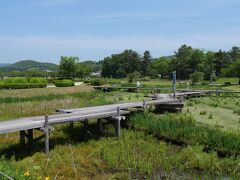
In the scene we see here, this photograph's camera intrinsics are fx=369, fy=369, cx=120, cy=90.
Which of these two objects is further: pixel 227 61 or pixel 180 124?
pixel 227 61

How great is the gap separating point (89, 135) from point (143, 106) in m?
4.50

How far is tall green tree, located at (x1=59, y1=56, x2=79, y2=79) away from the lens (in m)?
69.9

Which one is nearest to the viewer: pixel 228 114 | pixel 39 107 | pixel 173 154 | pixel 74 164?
pixel 74 164

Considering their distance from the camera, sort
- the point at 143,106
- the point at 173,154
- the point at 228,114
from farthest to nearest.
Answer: the point at 228,114, the point at 143,106, the point at 173,154

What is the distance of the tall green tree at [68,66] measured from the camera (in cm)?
6988

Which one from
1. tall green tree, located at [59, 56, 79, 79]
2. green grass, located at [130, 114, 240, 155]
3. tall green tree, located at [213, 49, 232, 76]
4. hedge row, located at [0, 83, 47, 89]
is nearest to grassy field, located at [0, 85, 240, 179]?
green grass, located at [130, 114, 240, 155]

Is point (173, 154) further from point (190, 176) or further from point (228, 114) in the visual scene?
point (228, 114)

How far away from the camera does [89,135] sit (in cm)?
1542

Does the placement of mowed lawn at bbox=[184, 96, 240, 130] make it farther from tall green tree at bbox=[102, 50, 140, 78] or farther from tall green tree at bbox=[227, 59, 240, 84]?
tall green tree at bbox=[102, 50, 140, 78]

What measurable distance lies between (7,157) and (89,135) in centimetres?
428

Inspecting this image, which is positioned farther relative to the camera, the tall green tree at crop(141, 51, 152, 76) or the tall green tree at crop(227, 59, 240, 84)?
the tall green tree at crop(141, 51, 152, 76)

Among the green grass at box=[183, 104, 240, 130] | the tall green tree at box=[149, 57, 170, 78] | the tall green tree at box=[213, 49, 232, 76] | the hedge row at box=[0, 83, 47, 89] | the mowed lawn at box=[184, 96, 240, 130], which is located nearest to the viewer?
the green grass at box=[183, 104, 240, 130]

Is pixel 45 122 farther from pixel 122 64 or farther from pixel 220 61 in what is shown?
pixel 122 64

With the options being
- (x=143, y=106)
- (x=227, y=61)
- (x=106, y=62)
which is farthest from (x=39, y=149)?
(x=106, y=62)
